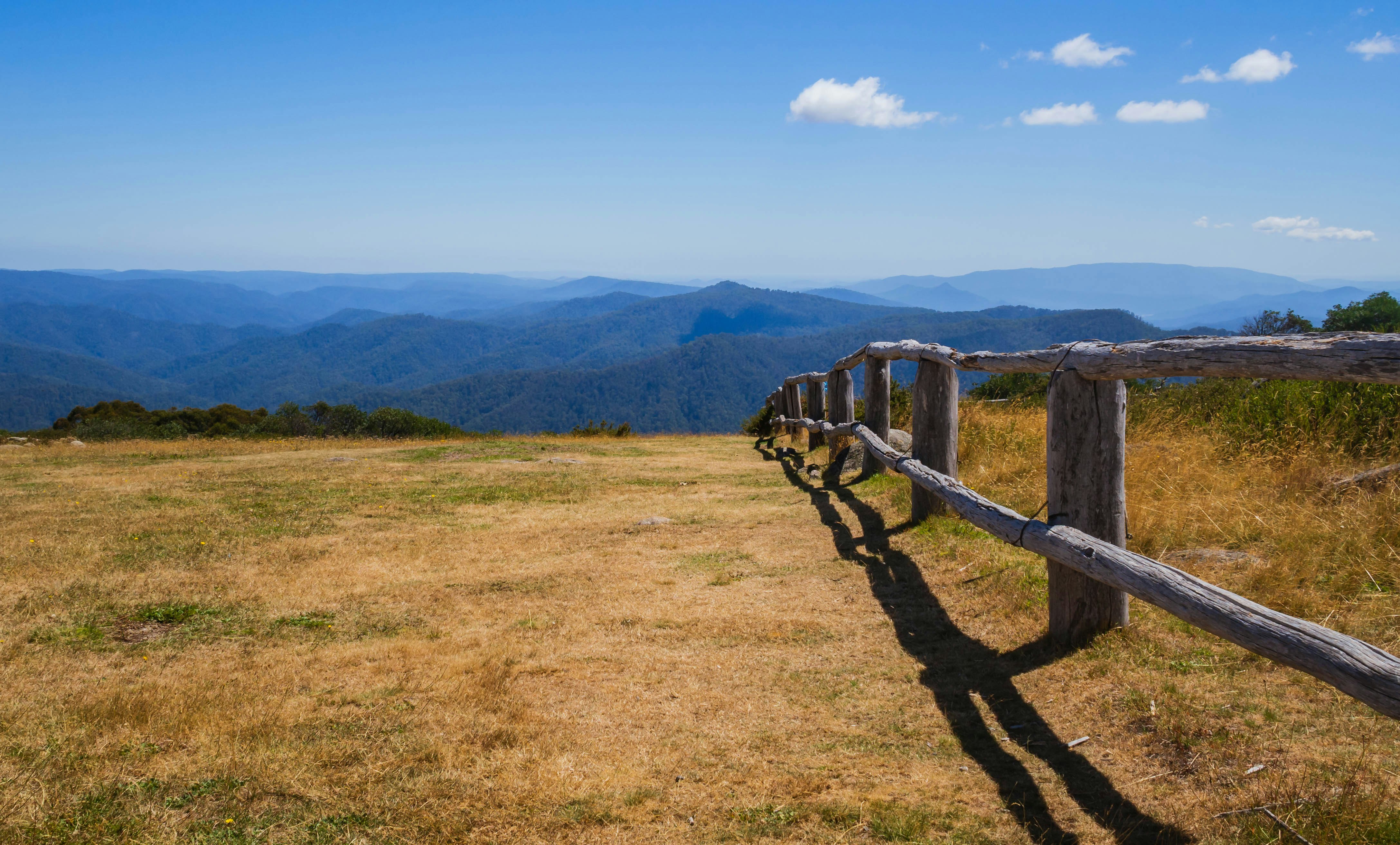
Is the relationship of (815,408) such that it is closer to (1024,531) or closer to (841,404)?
(841,404)

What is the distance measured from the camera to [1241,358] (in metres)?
3.21

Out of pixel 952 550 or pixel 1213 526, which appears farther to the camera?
pixel 952 550

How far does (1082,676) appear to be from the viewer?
404 cm

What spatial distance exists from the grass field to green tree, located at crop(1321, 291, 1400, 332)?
28.5 metres

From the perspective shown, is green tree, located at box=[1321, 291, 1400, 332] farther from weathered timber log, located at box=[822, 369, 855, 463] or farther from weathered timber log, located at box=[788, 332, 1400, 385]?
weathered timber log, located at box=[788, 332, 1400, 385]

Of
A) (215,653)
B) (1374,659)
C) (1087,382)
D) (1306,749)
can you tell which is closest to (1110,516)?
(1087,382)

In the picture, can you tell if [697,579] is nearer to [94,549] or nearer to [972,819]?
[972,819]

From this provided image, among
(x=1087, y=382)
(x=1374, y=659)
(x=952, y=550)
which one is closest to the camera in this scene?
(x=1374, y=659)

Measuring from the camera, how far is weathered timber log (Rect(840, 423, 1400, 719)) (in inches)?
91.0

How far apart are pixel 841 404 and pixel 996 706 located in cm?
839

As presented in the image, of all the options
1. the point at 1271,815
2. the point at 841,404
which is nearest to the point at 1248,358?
the point at 1271,815

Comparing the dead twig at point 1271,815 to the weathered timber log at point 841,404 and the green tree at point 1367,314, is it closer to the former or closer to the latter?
the weathered timber log at point 841,404

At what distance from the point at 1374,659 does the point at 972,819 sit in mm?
1474

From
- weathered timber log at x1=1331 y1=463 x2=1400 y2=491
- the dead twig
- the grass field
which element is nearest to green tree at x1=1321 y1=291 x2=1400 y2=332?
weathered timber log at x1=1331 y1=463 x2=1400 y2=491
